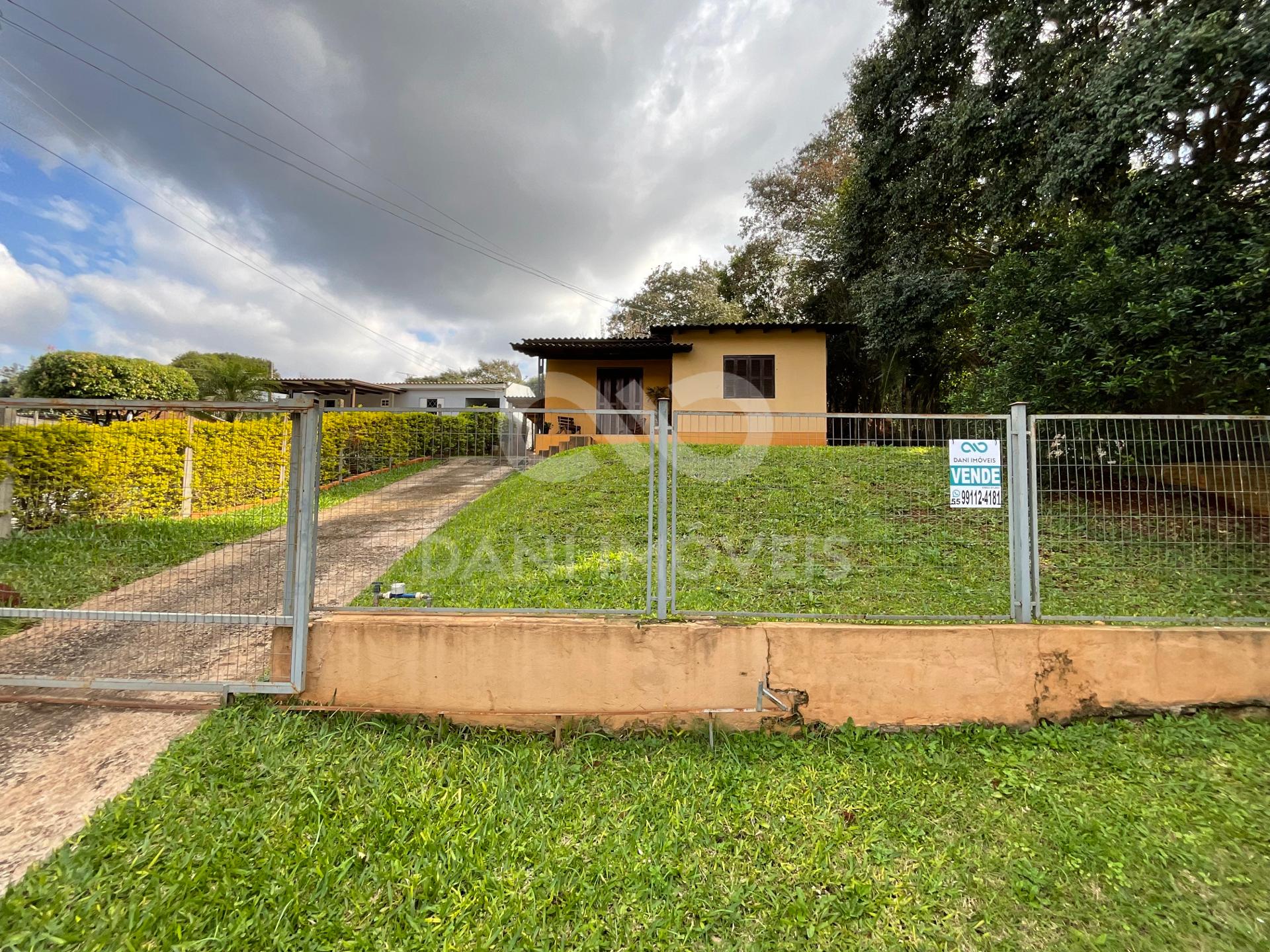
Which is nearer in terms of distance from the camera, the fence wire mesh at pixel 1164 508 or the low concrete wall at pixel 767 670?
the low concrete wall at pixel 767 670

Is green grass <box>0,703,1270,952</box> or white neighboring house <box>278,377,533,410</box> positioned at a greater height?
white neighboring house <box>278,377,533,410</box>

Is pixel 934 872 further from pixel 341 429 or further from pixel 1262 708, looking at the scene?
pixel 341 429

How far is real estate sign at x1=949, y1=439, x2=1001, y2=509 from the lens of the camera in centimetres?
311

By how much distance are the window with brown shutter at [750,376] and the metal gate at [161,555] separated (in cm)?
1123

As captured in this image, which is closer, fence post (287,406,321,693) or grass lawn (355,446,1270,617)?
fence post (287,406,321,693)

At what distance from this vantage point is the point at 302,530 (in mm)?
2840

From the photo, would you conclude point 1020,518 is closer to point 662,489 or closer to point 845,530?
point 845,530

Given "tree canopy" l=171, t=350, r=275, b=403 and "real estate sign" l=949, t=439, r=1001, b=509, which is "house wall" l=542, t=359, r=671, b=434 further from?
"real estate sign" l=949, t=439, r=1001, b=509

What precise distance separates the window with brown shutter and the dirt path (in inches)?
426

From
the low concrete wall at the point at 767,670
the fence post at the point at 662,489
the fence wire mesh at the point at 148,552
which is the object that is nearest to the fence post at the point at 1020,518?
the low concrete wall at the point at 767,670

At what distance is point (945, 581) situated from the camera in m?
3.82

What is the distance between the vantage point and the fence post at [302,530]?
2.82 meters

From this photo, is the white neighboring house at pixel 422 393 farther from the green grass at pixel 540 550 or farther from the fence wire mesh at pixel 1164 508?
the fence wire mesh at pixel 1164 508

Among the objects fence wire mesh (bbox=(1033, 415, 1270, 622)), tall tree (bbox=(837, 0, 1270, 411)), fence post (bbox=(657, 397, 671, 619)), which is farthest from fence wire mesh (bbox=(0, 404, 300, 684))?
tall tree (bbox=(837, 0, 1270, 411))
